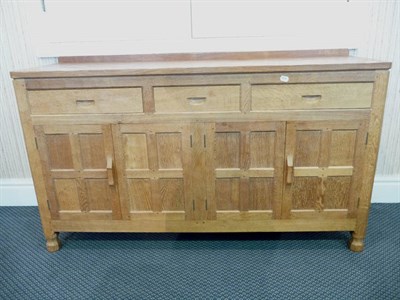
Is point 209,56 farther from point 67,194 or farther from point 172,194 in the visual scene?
point 67,194

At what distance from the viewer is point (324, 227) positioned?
1.57 m

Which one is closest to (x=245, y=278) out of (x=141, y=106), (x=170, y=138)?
(x=170, y=138)

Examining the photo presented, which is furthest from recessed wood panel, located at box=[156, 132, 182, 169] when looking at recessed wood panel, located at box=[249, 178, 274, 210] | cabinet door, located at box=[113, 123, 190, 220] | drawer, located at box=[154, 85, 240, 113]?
recessed wood panel, located at box=[249, 178, 274, 210]

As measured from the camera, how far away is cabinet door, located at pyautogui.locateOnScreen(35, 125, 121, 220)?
1.48 meters

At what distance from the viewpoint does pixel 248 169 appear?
1.49 m

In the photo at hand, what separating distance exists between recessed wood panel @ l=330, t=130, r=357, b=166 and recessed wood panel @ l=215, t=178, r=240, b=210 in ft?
1.41

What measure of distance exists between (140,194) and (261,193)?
0.55m

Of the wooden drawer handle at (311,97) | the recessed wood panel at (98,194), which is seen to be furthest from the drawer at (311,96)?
the recessed wood panel at (98,194)

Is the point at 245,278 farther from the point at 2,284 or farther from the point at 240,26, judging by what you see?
the point at 240,26

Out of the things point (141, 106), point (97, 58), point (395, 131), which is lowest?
point (395, 131)

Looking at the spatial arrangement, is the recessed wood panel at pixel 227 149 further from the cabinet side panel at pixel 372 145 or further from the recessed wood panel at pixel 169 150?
the cabinet side panel at pixel 372 145

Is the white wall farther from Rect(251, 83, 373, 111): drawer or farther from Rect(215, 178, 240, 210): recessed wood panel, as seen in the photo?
Rect(215, 178, 240, 210): recessed wood panel

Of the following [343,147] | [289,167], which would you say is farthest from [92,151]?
[343,147]

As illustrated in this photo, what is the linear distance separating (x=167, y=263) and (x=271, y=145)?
2.36ft
